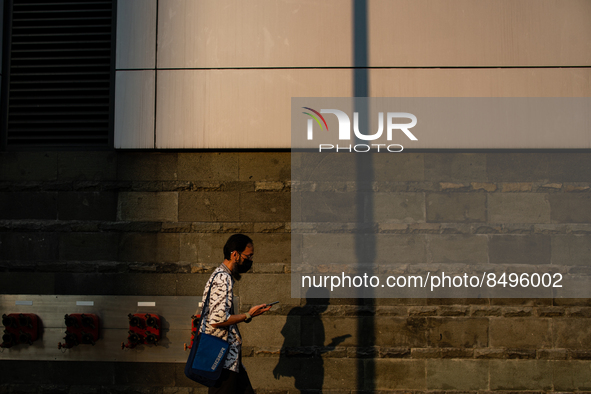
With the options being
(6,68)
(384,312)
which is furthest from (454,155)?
(6,68)

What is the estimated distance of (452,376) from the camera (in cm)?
570

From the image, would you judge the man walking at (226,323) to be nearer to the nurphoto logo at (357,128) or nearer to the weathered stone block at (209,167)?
the weathered stone block at (209,167)

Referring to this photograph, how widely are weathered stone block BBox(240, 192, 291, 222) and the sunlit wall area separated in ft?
2.17

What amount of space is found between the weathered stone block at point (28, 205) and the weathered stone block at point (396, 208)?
414 cm

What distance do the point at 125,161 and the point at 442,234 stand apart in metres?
4.24

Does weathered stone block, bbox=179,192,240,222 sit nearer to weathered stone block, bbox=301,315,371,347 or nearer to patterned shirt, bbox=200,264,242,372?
weathered stone block, bbox=301,315,371,347

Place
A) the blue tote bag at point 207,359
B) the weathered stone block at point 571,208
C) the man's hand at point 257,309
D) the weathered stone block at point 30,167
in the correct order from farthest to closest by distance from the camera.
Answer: the weathered stone block at point 30,167 → the weathered stone block at point 571,208 → the man's hand at point 257,309 → the blue tote bag at point 207,359

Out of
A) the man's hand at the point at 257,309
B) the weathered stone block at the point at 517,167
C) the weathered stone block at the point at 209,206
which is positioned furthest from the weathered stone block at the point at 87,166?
the weathered stone block at the point at 517,167

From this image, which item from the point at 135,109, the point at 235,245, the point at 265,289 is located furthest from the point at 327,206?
the point at 135,109

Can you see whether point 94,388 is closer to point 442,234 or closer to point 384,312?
point 384,312

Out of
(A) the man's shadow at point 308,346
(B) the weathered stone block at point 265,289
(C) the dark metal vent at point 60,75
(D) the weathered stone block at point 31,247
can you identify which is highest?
(C) the dark metal vent at point 60,75

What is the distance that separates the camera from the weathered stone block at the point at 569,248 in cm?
573

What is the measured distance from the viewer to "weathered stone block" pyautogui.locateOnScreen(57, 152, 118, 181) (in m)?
5.93

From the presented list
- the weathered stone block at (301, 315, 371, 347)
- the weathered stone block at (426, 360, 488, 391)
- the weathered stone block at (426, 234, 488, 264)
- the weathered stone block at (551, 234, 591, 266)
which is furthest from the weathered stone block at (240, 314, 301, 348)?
the weathered stone block at (551, 234, 591, 266)
